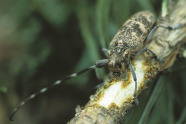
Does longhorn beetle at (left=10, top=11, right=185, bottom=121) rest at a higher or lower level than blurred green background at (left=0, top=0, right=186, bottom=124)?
lower

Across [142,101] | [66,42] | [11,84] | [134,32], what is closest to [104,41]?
[134,32]

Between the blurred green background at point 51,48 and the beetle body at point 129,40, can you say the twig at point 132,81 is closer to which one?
the beetle body at point 129,40

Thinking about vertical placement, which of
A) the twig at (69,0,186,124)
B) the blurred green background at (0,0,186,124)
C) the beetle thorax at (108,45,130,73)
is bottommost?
the twig at (69,0,186,124)

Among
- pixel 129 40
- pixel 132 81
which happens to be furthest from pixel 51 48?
pixel 132 81

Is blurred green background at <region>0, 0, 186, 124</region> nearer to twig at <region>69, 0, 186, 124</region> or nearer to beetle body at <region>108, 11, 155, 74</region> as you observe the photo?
beetle body at <region>108, 11, 155, 74</region>

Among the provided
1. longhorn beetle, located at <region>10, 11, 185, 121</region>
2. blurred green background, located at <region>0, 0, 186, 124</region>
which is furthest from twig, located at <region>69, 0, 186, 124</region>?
blurred green background, located at <region>0, 0, 186, 124</region>

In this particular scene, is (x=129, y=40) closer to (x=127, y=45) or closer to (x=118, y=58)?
(x=127, y=45)

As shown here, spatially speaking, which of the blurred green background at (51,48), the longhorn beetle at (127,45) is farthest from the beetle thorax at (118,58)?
the blurred green background at (51,48)

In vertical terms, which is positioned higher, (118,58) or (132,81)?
(118,58)
